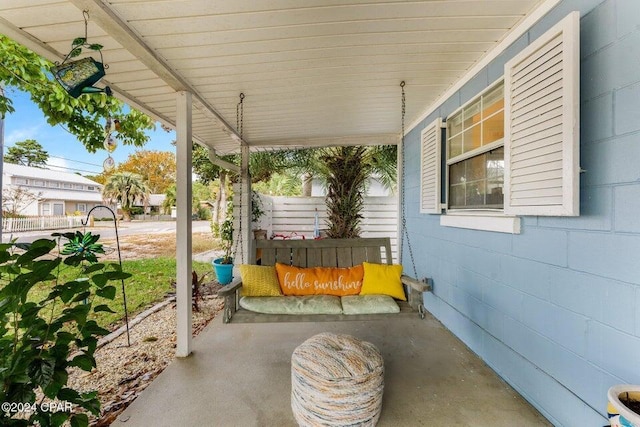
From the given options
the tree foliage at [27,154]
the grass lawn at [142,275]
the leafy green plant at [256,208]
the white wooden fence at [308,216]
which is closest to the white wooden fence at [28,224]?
the grass lawn at [142,275]

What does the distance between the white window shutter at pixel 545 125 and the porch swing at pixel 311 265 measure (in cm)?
95

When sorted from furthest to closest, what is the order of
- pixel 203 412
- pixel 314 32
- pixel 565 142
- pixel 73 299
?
pixel 314 32 → pixel 203 412 → pixel 565 142 → pixel 73 299

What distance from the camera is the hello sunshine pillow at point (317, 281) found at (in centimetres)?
267

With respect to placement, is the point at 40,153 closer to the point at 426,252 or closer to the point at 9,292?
the point at 9,292

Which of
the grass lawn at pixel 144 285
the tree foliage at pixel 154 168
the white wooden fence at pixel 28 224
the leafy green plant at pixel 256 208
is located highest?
the tree foliage at pixel 154 168

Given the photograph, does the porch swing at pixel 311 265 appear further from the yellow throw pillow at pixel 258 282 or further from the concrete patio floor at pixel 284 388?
the concrete patio floor at pixel 284 388

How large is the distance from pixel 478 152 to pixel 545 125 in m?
0.82

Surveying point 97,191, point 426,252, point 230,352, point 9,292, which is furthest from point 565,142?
point 97,191

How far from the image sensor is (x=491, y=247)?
2100 millimetres

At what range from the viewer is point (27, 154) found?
3.76 m

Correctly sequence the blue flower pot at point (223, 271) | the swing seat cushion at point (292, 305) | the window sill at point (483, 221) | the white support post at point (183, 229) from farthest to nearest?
the blue flower pot at point (223, 271) → the white support post at point (183, 229) → the swing seat cushion at point (292, 305) → the window sill at point (483, 221)

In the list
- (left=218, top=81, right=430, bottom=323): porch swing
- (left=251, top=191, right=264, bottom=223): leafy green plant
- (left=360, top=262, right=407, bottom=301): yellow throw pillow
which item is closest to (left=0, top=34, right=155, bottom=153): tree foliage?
(left=218, top=81, right=430, bottom=323): porch swing

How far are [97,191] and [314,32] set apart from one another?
297 inches

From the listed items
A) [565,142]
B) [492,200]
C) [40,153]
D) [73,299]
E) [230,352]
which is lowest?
[230,352]
